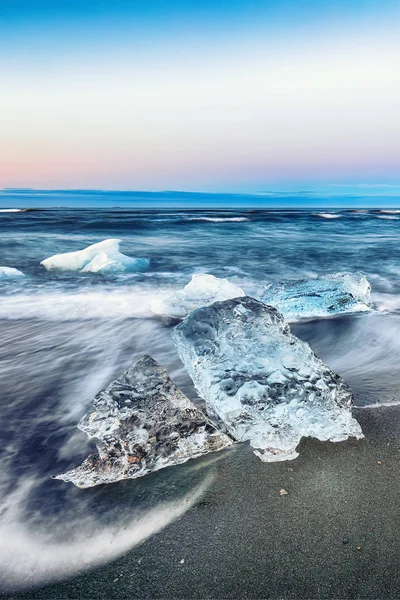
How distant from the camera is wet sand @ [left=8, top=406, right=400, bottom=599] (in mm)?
1425

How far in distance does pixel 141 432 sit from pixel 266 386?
0.74 meters

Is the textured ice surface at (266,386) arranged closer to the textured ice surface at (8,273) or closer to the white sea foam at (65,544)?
the white sea foam at (65,544)

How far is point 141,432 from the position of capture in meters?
2.09

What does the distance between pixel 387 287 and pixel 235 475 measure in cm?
686

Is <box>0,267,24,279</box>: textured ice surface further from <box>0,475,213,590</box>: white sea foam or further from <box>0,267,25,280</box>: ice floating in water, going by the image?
<box>0,475,213,590</box>: white sea foam

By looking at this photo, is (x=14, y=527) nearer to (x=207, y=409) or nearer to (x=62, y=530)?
(x=62, y=530)

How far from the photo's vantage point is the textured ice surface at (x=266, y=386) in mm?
2148

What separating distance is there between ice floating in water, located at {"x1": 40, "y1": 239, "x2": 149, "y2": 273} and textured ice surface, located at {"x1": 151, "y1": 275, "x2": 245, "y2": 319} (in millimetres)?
3707

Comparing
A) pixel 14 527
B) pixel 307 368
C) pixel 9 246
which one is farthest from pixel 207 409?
pixel 9 246

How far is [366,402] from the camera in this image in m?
2.72

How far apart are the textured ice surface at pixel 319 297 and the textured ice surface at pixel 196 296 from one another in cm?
56

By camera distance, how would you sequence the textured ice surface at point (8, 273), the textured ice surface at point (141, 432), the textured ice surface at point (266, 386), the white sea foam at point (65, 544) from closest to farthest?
the white sea foam at point (65, 544)
the textured ice surface at point (141, 432)
the textured ice surface at point (266, 386)
the textured ice surface at point (8, 273)

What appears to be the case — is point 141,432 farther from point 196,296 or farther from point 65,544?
point 196,296

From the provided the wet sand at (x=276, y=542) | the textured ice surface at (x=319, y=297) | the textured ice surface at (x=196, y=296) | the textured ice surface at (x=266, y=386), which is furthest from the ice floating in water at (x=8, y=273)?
the wet sand at (x=276, y=542)
